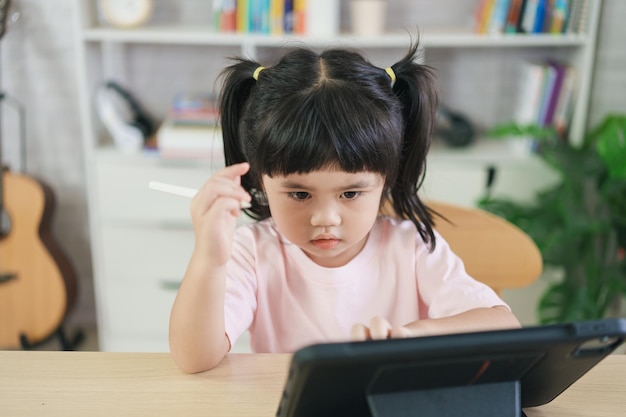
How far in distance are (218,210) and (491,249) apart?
1.98 ft

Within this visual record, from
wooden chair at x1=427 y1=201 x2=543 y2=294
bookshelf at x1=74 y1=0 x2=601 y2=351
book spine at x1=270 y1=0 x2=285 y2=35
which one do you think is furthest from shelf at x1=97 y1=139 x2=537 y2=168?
wooden chair at x1=427 y1=201 x2=543 y2=294

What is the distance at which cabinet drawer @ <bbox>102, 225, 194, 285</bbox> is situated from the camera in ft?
7.80

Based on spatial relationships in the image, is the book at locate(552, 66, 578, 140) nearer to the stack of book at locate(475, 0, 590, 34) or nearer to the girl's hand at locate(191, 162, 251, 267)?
the stack of book at locate(475, 0, 590, 34)

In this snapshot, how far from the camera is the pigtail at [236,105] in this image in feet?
3.53

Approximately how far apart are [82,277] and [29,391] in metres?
1.98

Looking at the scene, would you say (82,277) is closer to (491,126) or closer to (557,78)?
(491,126)

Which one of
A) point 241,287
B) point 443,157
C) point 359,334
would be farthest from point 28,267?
point 359,334

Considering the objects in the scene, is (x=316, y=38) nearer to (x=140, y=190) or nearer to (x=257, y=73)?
(x=140, y=190)

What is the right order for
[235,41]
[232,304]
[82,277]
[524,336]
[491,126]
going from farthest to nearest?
[82,277] → [491,126] → [235,41] → [232,304] → [524,336]

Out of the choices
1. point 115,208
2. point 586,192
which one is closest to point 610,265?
point 586,192

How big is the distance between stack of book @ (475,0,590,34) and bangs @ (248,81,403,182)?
56.2 inches

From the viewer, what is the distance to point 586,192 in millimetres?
2383

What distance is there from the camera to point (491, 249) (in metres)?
1.27

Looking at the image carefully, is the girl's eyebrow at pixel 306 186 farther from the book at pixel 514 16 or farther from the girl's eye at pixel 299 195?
the book at pixel 514 16
